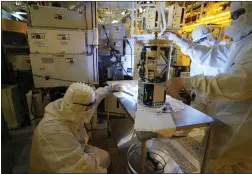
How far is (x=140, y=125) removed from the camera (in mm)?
866

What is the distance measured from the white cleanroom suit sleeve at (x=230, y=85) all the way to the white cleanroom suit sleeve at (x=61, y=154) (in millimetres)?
879

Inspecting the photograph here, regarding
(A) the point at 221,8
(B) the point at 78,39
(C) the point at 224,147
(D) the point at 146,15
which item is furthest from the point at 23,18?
(A) the point at 221,8

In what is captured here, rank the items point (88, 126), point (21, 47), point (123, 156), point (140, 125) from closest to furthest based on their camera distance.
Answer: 1. point (140, 125)
2. point (123, 156)
3. point (88, 126)
4. point (21, 47)

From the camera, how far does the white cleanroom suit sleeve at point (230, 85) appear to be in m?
0.85

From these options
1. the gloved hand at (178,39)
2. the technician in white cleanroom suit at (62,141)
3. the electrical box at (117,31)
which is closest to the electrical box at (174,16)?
the gloved hand at (178,39)

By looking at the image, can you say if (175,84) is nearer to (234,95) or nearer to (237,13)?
(234,95)

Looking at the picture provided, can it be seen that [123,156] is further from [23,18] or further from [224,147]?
[23,18]

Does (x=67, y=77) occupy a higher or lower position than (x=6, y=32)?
lower

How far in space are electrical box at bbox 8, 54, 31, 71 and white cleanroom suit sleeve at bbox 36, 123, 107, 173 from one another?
173 centimetres

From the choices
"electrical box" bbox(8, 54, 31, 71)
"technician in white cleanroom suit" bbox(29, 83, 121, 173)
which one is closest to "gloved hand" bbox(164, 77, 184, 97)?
"technician in white cleanroom suit" bbox(29, 83, 121, 173)

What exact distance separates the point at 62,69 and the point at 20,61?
2.24 ft

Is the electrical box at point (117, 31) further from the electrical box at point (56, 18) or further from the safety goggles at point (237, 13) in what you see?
the safety goggles at point (237, 13)

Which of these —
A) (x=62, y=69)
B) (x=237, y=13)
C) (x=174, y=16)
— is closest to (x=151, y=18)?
(x=174, y=16)

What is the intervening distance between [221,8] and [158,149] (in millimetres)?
4125
